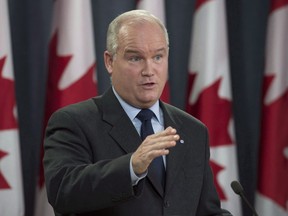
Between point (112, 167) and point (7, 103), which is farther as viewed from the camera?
point (7, 103)

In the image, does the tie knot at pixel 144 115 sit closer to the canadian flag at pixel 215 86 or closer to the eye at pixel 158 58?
the eye at pixel 158 58

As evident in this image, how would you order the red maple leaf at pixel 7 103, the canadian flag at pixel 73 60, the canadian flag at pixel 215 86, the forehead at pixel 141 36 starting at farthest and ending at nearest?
the canadian flag at pixel 215 86 < the canadian flag at pixel 73 60 < the red maple leaf at pixel 7 103 < the forehead at pixel 141 36

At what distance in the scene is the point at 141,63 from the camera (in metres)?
2.05

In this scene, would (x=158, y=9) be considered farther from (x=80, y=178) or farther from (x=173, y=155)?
(x=80, y=178)

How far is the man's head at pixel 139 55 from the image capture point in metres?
2.02

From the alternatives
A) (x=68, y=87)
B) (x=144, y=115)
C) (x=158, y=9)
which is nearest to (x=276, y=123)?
(x=158, y=9)

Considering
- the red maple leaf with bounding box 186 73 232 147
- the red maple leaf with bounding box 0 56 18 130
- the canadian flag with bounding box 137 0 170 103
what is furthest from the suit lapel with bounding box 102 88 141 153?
the red maple leaf with bounding box 186 73 232 147

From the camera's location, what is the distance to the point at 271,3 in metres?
3.43

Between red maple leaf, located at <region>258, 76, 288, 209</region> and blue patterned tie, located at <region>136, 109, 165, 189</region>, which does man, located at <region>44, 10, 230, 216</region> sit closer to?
blue patterned tie, located at <region>136, 109, 165, 189</region>

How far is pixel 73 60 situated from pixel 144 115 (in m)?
1.13

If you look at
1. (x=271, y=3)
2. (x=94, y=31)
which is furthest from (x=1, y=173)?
(x=271, y=3)

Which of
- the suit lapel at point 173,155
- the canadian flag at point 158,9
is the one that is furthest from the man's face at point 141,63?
the canadian flag at point 158,9

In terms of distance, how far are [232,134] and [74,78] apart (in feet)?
2.71

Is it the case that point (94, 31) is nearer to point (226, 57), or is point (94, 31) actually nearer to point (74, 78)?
point (74, 78)
